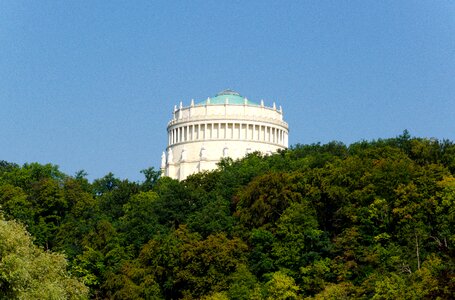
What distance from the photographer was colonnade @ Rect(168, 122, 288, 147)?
107 meters

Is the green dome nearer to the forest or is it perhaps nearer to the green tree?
the forest

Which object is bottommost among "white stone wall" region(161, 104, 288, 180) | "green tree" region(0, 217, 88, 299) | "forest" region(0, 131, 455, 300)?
"green tree" region(0, 217, 88, 299)

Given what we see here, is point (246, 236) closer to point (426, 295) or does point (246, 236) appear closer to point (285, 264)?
point (285, 264)

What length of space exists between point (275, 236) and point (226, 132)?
48993mm

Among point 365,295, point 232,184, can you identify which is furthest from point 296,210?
point 232,184

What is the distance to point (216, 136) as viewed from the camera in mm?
106875

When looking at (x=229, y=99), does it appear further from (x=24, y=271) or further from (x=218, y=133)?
(x=24, y=271)

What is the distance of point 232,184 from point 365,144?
36.2 ft

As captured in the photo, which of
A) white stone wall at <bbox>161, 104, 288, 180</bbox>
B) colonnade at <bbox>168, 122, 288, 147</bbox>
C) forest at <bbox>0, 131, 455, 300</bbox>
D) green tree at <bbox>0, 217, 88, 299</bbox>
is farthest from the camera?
colonnade at <bbox>168, 122, 288, 147</bbox>

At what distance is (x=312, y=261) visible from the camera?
56.2 meters

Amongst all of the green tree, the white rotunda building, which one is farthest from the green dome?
the green tree

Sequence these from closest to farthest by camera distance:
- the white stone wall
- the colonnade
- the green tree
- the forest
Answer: the green tree
the forest
the white stone wall
the colonnade

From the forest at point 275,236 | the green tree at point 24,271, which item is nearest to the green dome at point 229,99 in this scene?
the forest at point 275,236

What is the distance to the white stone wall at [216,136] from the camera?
106 metres
